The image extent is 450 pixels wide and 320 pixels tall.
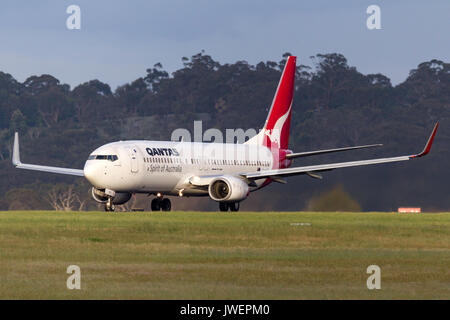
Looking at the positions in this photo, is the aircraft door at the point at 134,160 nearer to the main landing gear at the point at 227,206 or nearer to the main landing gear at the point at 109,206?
the main landing gear at the point at 109,206

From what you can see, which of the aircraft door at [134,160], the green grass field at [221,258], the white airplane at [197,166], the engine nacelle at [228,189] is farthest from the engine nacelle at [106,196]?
the green grass field at [221,258]

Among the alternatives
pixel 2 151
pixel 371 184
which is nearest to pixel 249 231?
pixel 371 184

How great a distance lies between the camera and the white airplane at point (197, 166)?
56.4 meters

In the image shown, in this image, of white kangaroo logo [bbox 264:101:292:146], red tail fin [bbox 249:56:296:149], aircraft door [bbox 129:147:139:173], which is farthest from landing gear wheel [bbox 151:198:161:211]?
white kangaroo logo [bbox 264:101:292:146]

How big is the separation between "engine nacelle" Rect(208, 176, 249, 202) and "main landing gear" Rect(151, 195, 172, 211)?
2.95m

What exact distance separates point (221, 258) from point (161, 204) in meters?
33.3

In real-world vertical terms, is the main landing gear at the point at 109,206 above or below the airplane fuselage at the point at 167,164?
below

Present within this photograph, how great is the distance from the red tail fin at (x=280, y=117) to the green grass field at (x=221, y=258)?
26246 mm

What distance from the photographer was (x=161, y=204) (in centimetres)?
6212

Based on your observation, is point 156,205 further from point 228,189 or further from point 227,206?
point 228,189

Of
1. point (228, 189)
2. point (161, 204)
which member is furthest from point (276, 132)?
point (228, 189)

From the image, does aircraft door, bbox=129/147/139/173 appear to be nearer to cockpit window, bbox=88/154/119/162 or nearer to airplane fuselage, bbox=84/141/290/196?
airplane fuselage, bbox=84/141/290/196

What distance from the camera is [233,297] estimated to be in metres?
21.2
